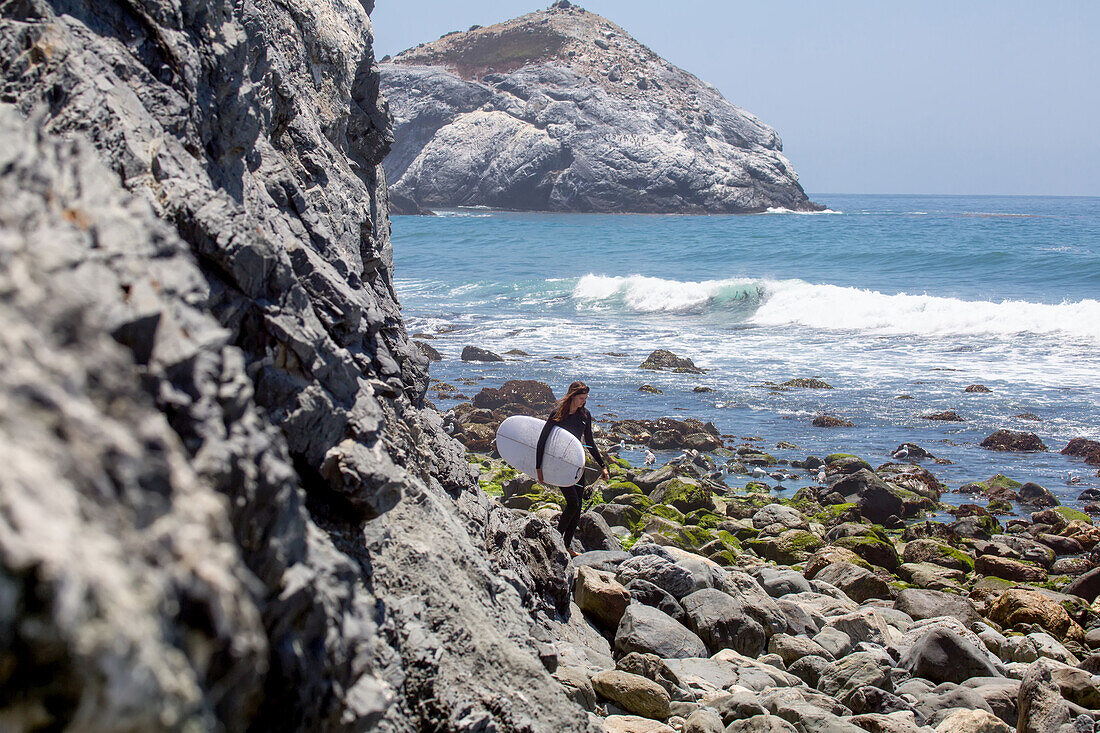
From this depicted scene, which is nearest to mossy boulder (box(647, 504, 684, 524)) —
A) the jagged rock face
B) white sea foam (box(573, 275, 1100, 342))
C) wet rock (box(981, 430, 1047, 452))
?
wet rock (box(981, 430, 1047, 452))

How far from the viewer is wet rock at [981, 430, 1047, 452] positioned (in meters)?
16.4

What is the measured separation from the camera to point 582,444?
361 inches

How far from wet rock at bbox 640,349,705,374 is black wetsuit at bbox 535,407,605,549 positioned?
13.1 metres

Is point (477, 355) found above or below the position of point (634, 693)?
above

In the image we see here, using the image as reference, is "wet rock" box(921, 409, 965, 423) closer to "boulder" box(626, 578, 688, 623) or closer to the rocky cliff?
"boulder" box(626, 578, 688, 623)

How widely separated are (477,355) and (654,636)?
1677 cm

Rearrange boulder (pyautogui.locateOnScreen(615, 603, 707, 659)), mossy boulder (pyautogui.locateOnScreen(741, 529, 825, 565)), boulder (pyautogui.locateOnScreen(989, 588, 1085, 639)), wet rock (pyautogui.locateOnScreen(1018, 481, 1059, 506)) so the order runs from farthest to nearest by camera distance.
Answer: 1. wet rock (pyautogui.locateOnScreen(1018, 481, 1059, 506))
2. mossy boulder (pyautogui.locateOnScreen(741, 529, 825, 565))
3. boulder (pyautogui.locateOnScreen(989, 588, 1085, 639))
4. boulder (pyautogui.locateOnScreen(615, 603, 707, 659))

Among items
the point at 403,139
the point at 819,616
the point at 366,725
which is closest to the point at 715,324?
the point at 819,616

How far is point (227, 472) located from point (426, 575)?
2205 mm

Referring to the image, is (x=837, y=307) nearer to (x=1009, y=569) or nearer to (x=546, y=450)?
(x=1009, y=569)

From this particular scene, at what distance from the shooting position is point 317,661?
7.01 ft

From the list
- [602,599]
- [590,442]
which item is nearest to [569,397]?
[590,442]

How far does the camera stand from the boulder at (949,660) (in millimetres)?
6902

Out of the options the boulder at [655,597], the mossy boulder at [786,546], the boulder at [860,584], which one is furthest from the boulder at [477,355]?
the boulder at [655,597]
